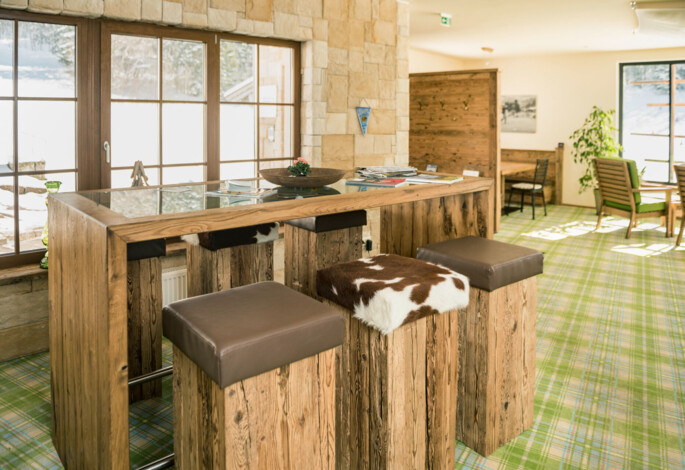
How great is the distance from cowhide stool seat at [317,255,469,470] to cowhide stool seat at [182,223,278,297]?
0.72 m

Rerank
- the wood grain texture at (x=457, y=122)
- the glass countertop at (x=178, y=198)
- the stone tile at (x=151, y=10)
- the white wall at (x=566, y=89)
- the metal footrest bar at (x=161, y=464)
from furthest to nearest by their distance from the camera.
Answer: the white wall at (x=566, y=89)
the wood grain texture at (x=457, y=122)
the stone tile at (x=151, y=10)
the metal footrest bar at (x=161, y=464)
the glass countertop at (x=178, y=198)

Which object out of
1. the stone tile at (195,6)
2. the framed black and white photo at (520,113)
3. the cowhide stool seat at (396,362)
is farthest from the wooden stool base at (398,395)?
the framed black and white photo at (520,113)

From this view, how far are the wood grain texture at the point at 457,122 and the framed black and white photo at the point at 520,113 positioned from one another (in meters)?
3.60

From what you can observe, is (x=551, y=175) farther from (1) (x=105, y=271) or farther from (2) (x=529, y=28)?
(1) (x=105, y=271)

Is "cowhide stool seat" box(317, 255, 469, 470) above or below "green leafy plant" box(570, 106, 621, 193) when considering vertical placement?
below

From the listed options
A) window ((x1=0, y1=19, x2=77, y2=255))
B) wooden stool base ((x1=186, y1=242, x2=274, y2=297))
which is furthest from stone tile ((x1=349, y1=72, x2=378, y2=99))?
wooden stool base ((x1=186, y1=242, x2=274, y2=297))

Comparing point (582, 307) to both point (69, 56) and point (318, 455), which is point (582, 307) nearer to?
point (318, 455)

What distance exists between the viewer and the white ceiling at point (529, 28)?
18.8ft

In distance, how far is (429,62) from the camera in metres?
9.23

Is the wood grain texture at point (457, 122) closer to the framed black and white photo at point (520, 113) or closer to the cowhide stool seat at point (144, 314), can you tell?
the framed black and white photo at point (520, 113)

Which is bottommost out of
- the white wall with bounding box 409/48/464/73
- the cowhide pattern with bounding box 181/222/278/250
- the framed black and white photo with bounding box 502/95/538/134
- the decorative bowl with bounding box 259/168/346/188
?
the cowhide pattern with bounding box 181/222/278/250

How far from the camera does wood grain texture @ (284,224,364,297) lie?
260 cm

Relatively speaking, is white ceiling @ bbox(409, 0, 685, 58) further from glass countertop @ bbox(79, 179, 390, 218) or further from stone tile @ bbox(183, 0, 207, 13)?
glass countertop @ bbox(79, 179, 390, 218)

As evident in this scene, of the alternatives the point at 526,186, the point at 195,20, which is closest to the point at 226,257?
the point at 195,20
